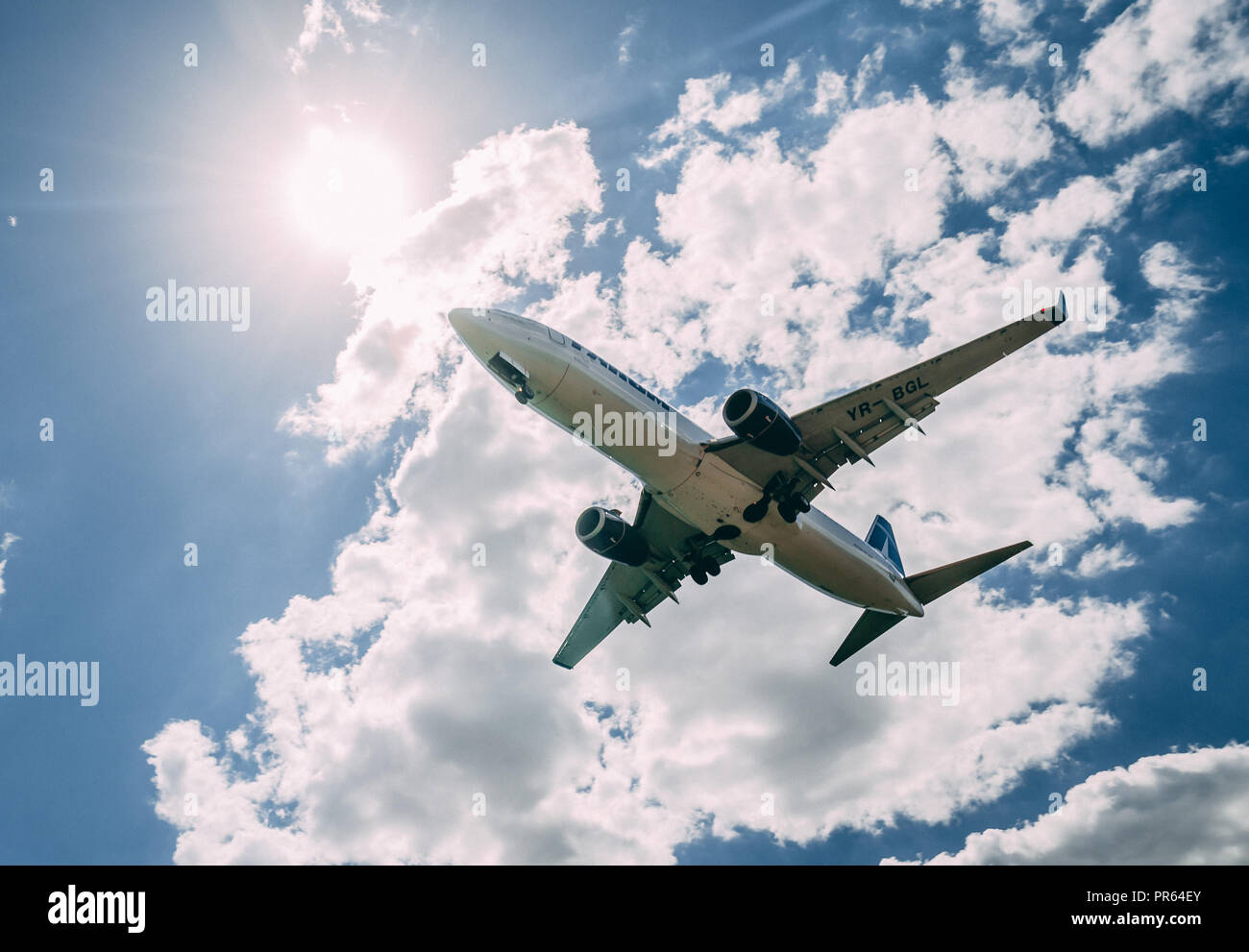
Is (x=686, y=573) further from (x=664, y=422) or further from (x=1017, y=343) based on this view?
(x=1017, y=343)

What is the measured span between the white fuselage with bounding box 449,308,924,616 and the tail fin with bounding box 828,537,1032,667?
6.16 feet

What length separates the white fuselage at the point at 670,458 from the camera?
28.2 meters

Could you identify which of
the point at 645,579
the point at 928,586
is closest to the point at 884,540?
the point at 928,586

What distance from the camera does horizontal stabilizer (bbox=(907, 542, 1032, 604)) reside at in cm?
3816

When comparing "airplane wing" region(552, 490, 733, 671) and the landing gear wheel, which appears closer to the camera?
the landing gear wheel

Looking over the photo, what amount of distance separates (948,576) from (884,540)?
23.8 feet

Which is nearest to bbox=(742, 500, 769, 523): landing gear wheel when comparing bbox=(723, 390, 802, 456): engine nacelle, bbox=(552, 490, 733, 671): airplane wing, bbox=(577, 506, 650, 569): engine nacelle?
bbox=(723, 390, 802, 456): engine nacelle

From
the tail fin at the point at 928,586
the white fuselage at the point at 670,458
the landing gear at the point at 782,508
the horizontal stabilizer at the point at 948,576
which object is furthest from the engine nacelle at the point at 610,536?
the horizontal stabilizer at the point at 948,576

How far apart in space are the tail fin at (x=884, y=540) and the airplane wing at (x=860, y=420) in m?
14.2

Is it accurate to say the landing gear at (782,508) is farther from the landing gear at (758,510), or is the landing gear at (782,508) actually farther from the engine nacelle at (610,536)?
the engine nacelle at (610,536)

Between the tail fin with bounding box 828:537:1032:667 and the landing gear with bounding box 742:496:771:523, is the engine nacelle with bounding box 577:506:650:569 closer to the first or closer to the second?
the landing gear with bounding box 742:496:771:523

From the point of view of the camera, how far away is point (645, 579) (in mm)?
42062

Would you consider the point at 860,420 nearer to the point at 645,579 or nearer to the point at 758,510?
the point at 758,510
